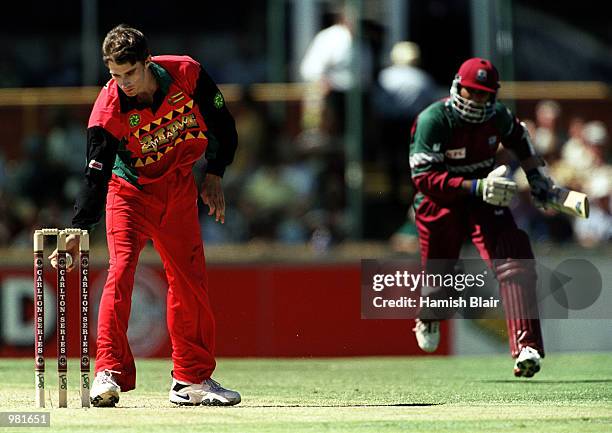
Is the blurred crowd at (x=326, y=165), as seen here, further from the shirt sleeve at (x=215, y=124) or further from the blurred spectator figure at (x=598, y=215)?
the shirt sleeve at (x=215, y=124)

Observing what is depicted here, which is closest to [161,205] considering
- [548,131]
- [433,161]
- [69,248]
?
[69,248]

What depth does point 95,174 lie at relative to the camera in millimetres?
8391

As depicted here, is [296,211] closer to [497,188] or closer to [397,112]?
[397,112]

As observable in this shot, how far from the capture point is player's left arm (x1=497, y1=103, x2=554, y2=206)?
11102 mm

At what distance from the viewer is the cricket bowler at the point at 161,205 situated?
850cm

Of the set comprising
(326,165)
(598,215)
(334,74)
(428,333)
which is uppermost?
(334,74)

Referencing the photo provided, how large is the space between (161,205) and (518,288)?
124 inches

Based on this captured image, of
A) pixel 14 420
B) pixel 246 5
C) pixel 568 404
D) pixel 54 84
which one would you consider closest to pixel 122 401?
pixel 14 420

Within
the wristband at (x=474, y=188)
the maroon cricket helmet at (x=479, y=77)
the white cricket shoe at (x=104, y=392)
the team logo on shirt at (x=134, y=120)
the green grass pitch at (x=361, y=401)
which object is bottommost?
the green grass pitch at (x=361, y=401)

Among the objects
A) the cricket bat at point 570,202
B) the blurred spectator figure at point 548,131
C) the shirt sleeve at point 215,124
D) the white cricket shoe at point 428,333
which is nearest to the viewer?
the shirt sleeve at point 215,124

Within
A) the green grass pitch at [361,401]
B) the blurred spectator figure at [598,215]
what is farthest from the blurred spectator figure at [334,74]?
the green grass pitch at [361,401]

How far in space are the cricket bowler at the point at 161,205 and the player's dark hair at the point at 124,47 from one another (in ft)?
0.66

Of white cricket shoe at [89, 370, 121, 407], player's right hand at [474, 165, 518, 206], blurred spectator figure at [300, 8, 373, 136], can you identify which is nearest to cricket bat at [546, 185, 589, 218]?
player's right hand at [474, 165, 518, 206]

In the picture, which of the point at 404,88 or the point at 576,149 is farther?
the point at 576,149
